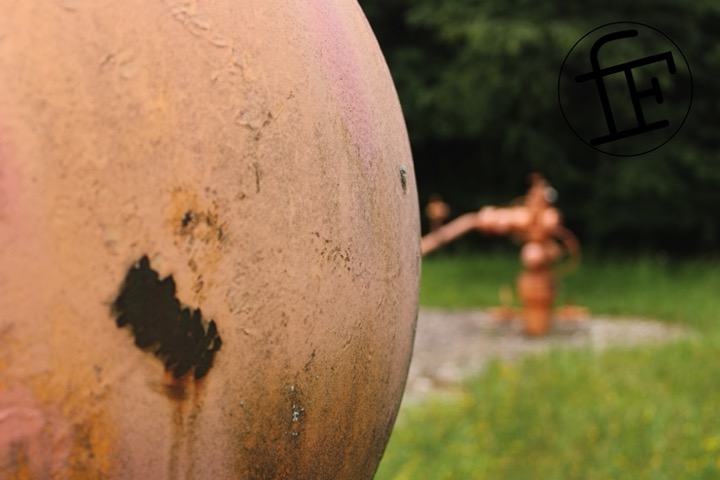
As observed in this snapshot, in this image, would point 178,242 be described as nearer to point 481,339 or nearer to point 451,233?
point 451,233

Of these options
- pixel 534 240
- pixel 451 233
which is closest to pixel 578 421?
pixel 534 240

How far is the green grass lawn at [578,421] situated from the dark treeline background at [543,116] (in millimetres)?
4388

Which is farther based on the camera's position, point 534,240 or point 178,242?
point 534,240

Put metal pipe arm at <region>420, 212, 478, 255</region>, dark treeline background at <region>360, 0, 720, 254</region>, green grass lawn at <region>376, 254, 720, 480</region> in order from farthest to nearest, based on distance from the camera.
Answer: dark treeline background at <region>360, 0, 720, 254</region> → metal pipe arm at <region>420, 212, 478, 255</region> → green grass lawn at <region>376, 254, 720, 480</region>

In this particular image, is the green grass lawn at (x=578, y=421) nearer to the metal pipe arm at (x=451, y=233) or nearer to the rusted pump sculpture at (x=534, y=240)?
the rusted pump sculpture at (x=534, y=240)

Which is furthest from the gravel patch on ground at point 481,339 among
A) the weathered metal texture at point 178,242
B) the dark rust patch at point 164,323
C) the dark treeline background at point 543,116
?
the dark rust patch at point 164,323

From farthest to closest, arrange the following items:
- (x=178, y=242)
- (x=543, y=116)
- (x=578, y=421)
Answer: (x=543, y=116), (x=578, y=421), (x=178, y=242)

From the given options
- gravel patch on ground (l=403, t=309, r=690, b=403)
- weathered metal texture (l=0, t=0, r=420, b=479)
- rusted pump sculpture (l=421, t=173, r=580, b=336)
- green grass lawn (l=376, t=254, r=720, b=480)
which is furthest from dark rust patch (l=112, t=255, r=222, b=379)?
rusted pump sculpture (l=421, t=173, r=580, b=336)

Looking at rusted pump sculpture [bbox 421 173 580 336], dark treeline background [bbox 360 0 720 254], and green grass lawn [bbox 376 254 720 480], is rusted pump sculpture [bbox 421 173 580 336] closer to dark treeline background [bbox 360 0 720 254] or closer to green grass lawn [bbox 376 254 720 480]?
green grass lawn [bbox 376 254 720 480]

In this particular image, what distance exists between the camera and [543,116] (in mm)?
11984

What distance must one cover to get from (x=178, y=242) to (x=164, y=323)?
94 mm

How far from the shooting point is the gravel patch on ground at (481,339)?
654 centimetres

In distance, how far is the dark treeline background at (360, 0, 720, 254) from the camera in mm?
10891

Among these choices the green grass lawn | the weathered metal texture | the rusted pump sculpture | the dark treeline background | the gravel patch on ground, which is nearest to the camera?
the weathered metal texture
